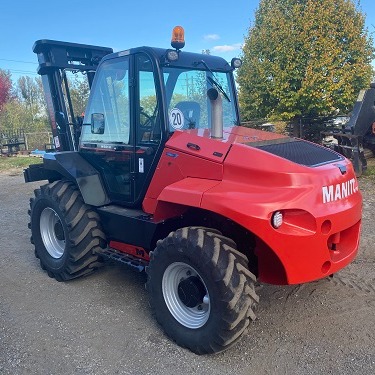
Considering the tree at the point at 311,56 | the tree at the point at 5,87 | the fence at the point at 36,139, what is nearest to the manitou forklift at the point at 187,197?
the tree at the point at 311,56

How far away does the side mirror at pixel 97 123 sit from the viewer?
4.35 meters

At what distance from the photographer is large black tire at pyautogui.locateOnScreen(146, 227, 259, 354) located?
121 inches

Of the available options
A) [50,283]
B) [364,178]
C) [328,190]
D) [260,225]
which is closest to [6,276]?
[50,283]

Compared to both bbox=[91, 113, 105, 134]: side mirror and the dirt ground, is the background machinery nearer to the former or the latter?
the dirt ground

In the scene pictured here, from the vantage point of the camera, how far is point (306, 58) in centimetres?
1180

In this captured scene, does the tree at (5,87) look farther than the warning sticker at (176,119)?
Yes

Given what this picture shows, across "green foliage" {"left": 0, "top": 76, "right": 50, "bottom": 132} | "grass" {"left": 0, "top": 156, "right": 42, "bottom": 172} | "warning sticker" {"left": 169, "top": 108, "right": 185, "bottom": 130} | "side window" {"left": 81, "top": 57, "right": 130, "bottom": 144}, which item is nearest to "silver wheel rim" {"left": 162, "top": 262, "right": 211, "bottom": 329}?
"warning sticker" {"left": 169, "top": 108, "right": 185, "bottom": 130}

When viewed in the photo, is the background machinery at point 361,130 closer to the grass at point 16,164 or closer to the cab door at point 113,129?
the cab door at point 113,129

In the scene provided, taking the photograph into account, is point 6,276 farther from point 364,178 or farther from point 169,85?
point 364,178

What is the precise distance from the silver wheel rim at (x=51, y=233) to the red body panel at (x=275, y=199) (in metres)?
1.80

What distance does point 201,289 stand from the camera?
3.38 meters

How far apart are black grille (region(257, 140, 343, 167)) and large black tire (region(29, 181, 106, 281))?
204 centimetres

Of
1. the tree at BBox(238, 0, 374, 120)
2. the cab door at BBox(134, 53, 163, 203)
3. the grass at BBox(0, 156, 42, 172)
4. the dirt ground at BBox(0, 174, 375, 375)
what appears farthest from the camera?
the grass at BBox(0, 156, 42, 172)

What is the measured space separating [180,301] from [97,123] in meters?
2.06
